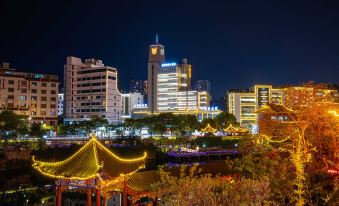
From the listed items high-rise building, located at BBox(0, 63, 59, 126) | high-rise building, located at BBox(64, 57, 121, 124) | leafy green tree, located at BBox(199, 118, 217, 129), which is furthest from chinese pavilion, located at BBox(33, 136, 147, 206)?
high-rise building, located at BBox(64, 57, 121, 124)

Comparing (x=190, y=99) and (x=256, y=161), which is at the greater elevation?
(x=190, y=99)

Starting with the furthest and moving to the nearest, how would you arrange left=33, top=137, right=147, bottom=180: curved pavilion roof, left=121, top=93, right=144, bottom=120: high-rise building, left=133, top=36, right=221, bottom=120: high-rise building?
left=121, top=93, right=144, bottom=120: high-rise building → left=133, top=36, right=221, bottom=120: high-rise building → left=33, top=137, right=147, bottom=180: curved pavilion roof

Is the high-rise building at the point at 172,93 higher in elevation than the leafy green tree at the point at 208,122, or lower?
higher

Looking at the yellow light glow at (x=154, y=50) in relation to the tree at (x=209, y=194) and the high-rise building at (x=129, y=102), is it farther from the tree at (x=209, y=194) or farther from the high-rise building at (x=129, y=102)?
the tree at (x=209, y=194)

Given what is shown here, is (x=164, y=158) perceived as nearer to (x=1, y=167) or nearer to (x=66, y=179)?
(x=1, y=167)

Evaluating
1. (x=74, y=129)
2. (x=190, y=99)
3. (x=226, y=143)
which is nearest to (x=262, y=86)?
(x=190, y=99)

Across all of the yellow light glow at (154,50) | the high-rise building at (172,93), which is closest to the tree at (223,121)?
the high-rise building at (172,93)

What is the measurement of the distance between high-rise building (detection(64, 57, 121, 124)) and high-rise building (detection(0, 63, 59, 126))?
18958 millimetres

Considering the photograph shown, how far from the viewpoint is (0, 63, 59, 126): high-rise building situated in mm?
77000

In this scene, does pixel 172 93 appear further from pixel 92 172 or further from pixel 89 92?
pixel 92 172

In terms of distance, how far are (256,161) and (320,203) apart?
541cm

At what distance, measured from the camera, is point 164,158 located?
65875 millimetres

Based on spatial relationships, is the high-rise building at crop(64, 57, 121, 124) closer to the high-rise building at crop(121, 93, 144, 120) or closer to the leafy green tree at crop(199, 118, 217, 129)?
the leafy green tree at crop(199, 118, 217, 129)

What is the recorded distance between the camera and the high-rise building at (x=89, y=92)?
104m
